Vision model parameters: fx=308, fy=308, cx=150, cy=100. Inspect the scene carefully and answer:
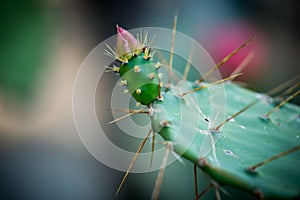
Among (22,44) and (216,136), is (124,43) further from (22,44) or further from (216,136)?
(22,44)

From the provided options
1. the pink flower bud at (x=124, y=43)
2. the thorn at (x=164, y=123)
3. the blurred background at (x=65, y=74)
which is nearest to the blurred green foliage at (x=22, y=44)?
the blurred background at (x=65, y=74)

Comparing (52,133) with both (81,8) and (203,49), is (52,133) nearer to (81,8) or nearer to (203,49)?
(81,8)

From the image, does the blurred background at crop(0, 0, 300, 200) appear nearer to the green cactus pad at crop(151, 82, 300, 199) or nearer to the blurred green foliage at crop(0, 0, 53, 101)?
the blurred green foliage at crop(0, 0, 53, 101)

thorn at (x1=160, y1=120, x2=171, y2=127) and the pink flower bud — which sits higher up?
the pink flower bud

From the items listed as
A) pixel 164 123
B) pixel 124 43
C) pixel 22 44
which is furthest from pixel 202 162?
pixel 22 44

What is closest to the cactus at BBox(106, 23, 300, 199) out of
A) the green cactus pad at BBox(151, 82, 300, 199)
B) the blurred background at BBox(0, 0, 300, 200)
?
the green cactus pad at BBox(151, 82, 300, 199)

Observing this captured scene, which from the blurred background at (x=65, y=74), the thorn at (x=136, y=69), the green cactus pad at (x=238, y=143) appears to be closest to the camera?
the green cactus pad at (x=238, y=143)

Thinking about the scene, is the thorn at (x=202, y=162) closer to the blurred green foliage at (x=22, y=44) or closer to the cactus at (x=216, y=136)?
the cactus at (x=216, y=136)
